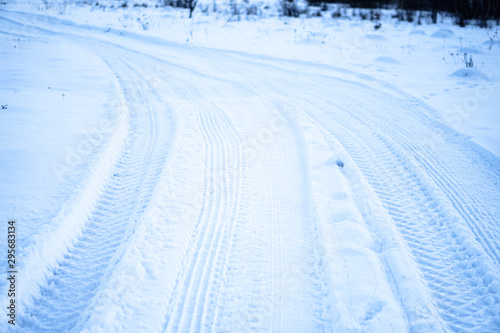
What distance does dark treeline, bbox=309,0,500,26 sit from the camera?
15922 millimetres

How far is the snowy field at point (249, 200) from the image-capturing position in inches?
103

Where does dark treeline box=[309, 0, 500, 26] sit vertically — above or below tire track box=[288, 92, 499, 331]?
above

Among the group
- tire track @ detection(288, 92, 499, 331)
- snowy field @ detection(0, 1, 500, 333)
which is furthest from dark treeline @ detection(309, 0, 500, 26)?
tire track @ detection(288, 92, 499, 331)

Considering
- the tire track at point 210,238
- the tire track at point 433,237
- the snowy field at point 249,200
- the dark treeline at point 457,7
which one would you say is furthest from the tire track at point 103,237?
the dark treeline at point 457,7

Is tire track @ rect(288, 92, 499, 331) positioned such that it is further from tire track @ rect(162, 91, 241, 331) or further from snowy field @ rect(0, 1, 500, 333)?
tire track @ rect(162, 91, 241, 331)

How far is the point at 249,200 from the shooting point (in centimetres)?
386

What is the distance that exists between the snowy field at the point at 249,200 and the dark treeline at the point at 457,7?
9.97m

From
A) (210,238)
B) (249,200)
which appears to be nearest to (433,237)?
(249,200)

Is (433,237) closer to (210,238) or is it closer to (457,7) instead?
(210,238)

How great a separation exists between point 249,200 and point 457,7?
19.9 metres

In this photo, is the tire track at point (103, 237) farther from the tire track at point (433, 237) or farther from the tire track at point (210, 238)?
the tire track at point (433, 237)

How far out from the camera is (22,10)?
18.3 meters

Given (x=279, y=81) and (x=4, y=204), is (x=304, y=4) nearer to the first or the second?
(x=279, y=81)

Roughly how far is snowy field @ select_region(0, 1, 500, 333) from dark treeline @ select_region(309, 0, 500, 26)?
997 centimetres
